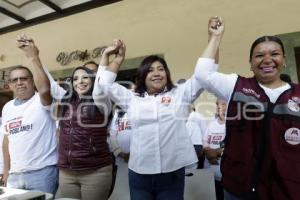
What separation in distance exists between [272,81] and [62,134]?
3.53 feet

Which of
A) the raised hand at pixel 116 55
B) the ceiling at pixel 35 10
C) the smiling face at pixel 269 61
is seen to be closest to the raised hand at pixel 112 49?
the raised hand at pixel 116 55

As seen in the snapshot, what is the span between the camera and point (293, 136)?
0.99m

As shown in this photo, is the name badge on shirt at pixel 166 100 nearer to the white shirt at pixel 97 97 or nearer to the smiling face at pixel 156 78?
the smiling face at pixel 156 78

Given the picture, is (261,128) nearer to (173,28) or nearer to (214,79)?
(214,79)

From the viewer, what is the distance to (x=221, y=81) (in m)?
1.11

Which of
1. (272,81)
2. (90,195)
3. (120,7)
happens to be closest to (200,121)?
(90,195)

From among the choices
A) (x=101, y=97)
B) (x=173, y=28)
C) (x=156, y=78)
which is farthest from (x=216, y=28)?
(x=173, y=28)

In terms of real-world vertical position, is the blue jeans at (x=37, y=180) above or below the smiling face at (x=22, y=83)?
below

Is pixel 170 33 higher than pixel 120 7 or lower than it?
lower

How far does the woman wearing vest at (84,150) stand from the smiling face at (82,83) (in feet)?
0.05

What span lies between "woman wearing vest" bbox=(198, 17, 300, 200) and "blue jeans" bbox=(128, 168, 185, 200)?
273mm

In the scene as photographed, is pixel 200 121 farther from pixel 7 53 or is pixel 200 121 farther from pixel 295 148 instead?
pixel 7 53

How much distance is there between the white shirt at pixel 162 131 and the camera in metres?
1.34

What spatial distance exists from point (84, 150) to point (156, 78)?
0.52m
